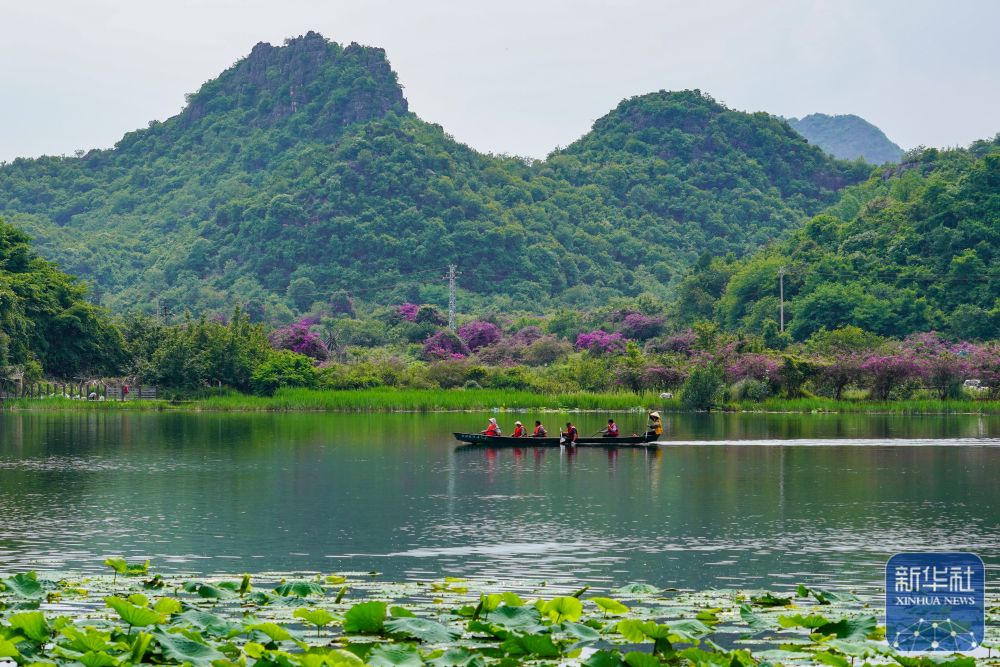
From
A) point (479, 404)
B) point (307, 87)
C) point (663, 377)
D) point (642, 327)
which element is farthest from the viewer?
point (307, 87)

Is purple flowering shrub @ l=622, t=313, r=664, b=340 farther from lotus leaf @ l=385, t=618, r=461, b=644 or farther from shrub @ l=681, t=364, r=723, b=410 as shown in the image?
lotus leaf @ l=385, t=618, r=461, b=644

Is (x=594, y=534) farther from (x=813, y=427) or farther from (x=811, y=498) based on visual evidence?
(x=813, y=427)

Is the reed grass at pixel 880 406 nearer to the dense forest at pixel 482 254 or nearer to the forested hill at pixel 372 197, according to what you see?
the dense forest at pixel 482 254

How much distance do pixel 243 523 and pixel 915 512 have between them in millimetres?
13155

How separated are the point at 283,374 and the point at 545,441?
94.8ft

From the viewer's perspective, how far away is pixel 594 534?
74.9ft

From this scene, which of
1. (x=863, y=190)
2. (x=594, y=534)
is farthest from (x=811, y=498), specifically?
(x=863, y=190)

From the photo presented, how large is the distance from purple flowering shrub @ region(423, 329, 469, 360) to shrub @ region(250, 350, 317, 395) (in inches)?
579

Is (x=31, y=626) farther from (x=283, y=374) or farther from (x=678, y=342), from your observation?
(x=678, y=342)

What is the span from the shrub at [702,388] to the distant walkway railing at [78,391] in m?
27.8

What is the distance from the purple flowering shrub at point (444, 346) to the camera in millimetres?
82262

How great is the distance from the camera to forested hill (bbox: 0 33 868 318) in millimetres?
122312

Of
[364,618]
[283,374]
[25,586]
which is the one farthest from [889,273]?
[364,618]

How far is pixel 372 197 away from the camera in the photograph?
128 m
